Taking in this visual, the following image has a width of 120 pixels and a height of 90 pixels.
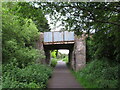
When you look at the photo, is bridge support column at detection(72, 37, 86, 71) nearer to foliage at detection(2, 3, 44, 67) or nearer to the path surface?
the path surface

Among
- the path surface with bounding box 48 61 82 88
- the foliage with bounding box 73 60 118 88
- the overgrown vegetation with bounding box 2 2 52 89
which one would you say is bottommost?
the path surface with bounding box 48 61 82 88

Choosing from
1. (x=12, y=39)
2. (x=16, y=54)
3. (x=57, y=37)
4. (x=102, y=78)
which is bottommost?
(x=102, y=78)

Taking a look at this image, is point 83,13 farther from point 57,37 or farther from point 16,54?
point 57,37

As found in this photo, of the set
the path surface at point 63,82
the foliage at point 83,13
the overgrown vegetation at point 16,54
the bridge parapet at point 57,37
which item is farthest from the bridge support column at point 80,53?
the foliage at point 83,13

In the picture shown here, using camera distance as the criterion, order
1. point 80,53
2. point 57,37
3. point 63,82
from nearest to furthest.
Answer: point 63,82 < point 80,53 < point 57,37

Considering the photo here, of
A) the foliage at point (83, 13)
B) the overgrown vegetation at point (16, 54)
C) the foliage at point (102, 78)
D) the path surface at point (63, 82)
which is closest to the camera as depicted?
the foliage at point (83, 13)

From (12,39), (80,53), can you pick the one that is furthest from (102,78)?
(80,53)

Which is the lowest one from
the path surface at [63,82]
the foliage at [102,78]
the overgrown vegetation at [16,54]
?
the path surface at [63,82]

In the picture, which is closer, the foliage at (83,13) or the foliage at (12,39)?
the foliage at (83,13)

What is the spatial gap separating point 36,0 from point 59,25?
142 cm

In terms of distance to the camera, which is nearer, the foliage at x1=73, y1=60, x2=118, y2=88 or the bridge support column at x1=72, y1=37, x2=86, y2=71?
the foliage at x1=73, y1=60, x2=118, y2=88

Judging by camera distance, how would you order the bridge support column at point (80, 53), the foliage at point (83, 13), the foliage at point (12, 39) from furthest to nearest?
the bridge support column at point (80, 53) < the foliage at point (12, 39) < the foliage at point (83, 13)

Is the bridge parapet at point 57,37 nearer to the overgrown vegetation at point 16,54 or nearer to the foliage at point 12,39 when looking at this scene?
the overgrown vegetation at point 16,54

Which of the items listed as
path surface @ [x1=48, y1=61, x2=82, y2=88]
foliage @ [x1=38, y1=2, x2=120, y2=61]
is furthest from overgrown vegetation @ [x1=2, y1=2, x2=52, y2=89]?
foliage @ [x1=38, y1=2, x2=120, y2=61]
